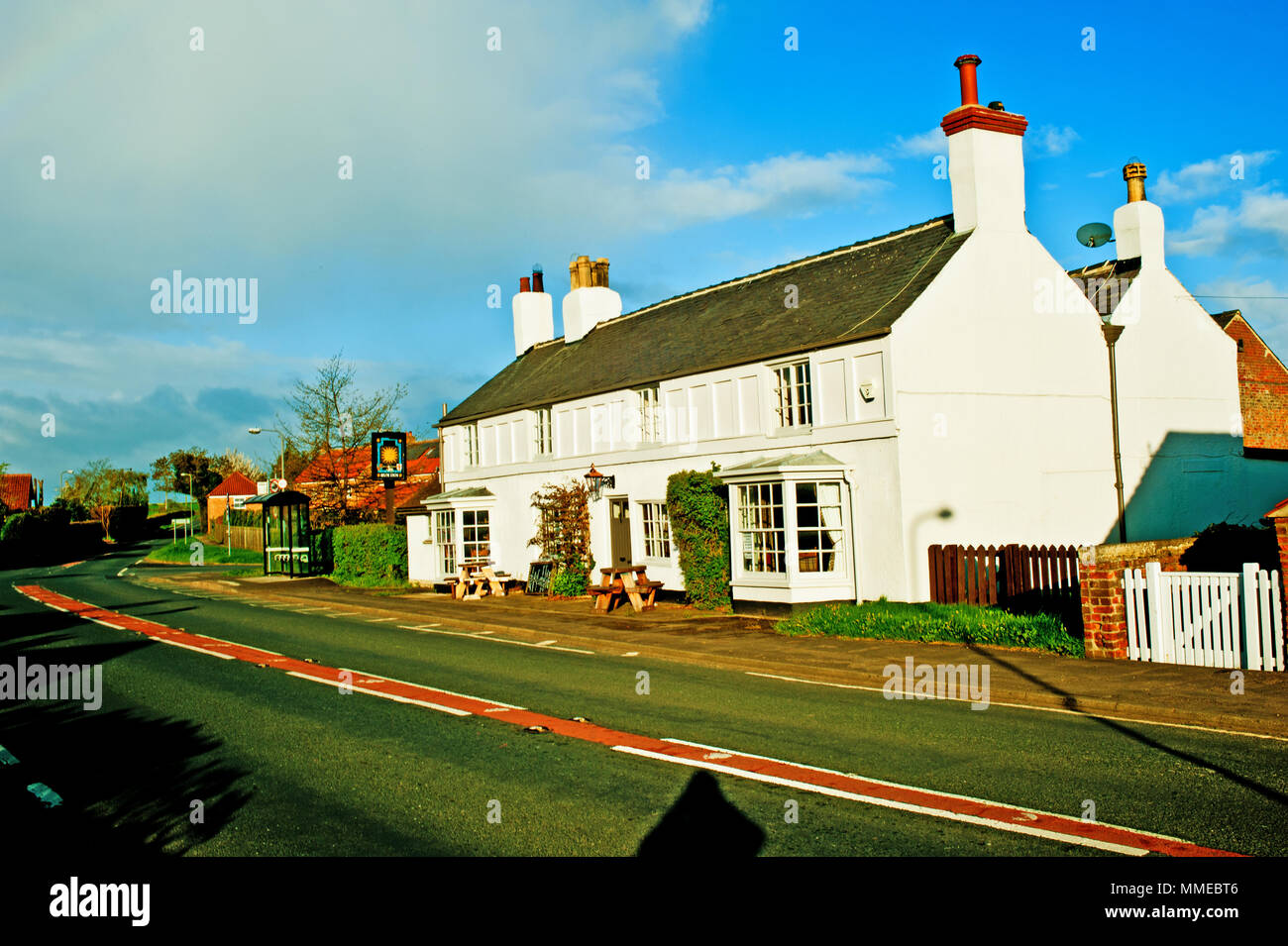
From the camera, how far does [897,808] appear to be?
6551 mm

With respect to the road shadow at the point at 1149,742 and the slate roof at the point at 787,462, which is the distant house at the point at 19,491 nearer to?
the slate roof at the point at 787,462

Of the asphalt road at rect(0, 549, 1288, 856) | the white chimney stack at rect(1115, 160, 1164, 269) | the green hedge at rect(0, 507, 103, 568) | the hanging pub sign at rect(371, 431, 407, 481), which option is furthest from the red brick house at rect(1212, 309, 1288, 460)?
the green hedge at rect(0, 507, 103, 568)

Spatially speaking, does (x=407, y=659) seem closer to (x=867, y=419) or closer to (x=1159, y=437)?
(x=867, y=419)

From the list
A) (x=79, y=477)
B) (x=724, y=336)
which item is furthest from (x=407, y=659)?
(x=79, y=477)

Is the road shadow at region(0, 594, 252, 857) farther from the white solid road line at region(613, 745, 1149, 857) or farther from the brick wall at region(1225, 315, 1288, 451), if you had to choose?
the brick wall at region(1225, 315, 1288, 451)

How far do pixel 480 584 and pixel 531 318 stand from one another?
40.0 feet

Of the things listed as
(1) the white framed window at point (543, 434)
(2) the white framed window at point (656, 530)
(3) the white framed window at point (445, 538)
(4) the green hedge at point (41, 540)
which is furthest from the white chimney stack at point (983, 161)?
(4) the green hedge at point (41, 540)

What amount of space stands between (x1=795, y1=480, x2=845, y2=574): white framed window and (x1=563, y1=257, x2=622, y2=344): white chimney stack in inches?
586

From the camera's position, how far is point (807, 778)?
24.4 ft

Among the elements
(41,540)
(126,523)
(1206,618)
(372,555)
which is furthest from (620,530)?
(126,523)

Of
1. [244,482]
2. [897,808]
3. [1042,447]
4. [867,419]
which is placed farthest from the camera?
[244,482]

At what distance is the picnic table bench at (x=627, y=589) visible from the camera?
22.0 metres

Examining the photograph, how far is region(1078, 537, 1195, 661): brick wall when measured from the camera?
40.8ft
